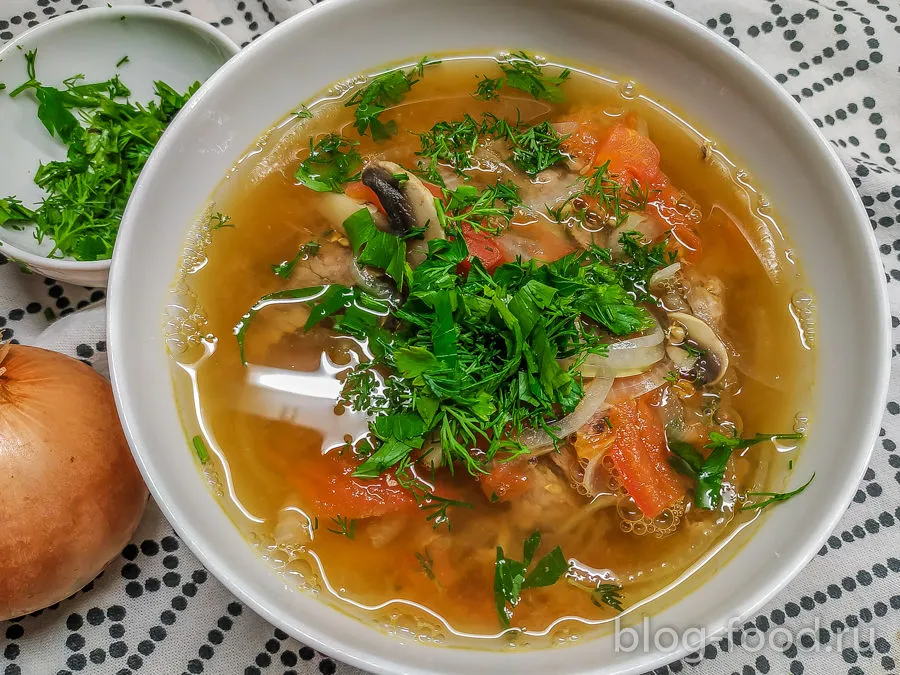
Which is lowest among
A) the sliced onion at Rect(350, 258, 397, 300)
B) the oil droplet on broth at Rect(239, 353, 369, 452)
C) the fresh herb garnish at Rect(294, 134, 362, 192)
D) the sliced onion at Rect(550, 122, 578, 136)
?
the oil droplet on broth at Rect(239, 353, 369, 452)

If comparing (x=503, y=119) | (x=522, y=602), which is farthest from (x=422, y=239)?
(x=522, y=602)

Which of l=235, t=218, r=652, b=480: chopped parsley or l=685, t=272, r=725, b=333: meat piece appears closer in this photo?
l=235, t=218, r=652, b=480: chopped parsley

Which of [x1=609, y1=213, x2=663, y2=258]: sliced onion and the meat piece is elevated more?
[x1=609, y1=213, x2=663, y2=258]: sliced onion

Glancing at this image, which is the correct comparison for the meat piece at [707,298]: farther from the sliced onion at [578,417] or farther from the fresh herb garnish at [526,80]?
the fresh herb garnish at [526,80]

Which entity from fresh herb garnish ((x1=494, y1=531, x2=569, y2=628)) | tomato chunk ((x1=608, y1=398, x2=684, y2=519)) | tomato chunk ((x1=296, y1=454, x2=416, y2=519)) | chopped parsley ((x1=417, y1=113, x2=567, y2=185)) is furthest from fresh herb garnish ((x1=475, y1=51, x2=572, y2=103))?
fresh herb garnish ((x1=494, y1=531, x2=569, y2=628))

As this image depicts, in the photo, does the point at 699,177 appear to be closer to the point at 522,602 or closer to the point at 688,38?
the point at 688,38

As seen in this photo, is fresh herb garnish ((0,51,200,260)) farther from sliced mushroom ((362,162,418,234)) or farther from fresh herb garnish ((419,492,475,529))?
fresh herb garnish ((419,492,475,529))

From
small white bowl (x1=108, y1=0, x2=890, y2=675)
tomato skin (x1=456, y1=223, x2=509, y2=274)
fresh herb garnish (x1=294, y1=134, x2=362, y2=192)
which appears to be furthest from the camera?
fresh herb garnish (x1=294, y1=134, x2=362, y2=192)

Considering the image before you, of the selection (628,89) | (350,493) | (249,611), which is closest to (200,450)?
(350,493)
